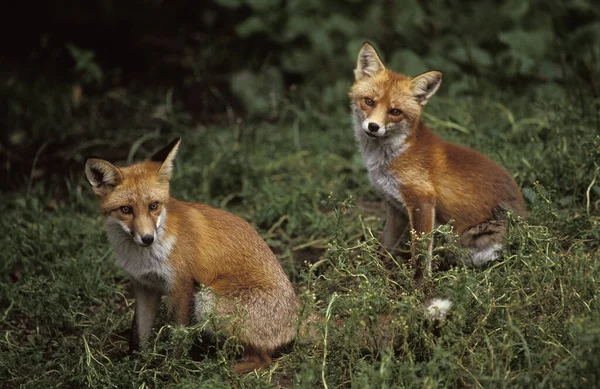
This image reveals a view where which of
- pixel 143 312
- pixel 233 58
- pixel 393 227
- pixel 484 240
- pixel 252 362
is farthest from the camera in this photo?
pixel 233 58

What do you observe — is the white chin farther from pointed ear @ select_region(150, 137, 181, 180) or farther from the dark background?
the dark background

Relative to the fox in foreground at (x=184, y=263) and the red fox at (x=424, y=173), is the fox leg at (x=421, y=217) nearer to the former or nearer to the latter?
the red fox at (x=424, y=173)

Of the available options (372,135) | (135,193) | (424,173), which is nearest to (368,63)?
(372,135)

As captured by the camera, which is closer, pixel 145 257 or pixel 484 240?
pixel 145 257

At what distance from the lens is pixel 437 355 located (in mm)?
3303

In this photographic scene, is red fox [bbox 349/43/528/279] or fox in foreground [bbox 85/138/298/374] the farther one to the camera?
red fox [bbox 349/43/528/279]

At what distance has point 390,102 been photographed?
16.4ft

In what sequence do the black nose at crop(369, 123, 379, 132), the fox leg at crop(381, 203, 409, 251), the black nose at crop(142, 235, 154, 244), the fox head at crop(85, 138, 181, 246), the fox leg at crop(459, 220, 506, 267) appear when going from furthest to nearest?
1. the fox leg at crop(381, 203, 409, 251)
2. the black nose at crop(369, 123, 379, 132)
3. the fox leg at crop(459, 220, 506, 267)
4. the fox head at crop(85, 138, 181, 246)
5. the black nose at crop(142, 235, 154, 244)

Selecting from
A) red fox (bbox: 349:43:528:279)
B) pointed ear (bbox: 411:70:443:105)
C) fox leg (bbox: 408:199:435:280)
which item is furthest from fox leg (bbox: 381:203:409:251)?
pointed ear (bbox: 411:70:443:105)

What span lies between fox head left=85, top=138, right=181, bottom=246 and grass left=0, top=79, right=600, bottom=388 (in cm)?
61

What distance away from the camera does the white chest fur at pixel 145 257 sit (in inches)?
167

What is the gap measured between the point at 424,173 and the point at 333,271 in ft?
3.06

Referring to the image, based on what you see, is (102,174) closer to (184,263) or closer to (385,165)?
(184,263)

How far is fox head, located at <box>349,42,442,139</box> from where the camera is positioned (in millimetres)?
4953
